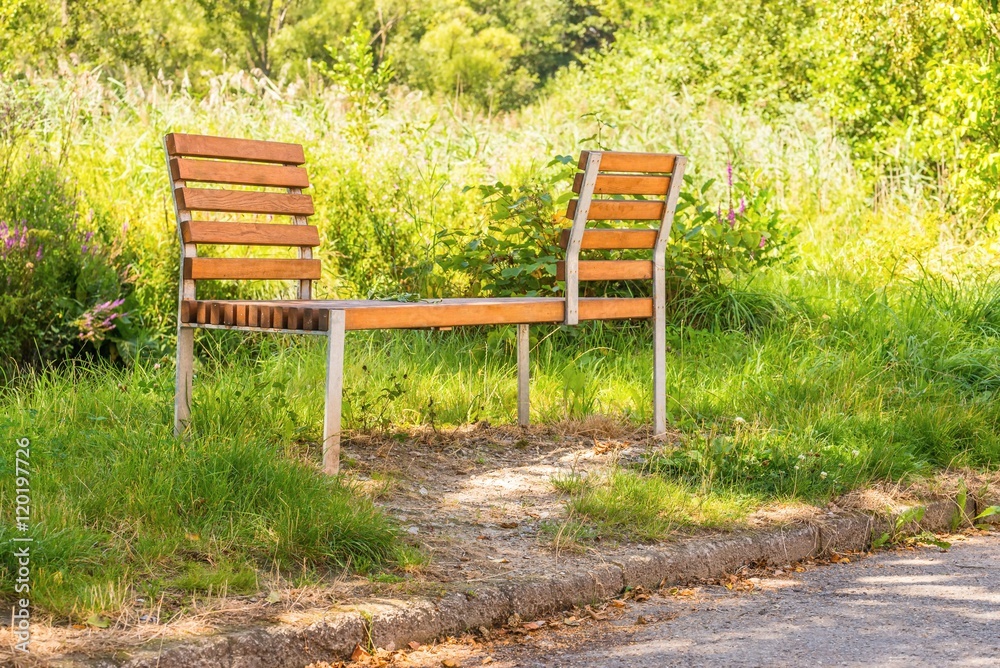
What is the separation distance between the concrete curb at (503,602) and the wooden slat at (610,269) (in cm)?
131

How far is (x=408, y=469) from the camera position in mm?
4516

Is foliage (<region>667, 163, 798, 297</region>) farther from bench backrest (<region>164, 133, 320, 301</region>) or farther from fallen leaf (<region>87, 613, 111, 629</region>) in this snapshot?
fallen leaf (<region>87, 613, 111, 629</region>)

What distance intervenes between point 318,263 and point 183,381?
0.89 m

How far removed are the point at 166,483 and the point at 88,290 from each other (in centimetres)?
309

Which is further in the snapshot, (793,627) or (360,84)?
(360,84)

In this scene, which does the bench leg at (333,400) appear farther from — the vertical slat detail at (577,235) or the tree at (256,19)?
the tree at (256,19)

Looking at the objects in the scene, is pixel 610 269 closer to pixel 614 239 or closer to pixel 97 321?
pixel 614 239

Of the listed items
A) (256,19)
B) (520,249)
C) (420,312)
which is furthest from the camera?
(256,19)

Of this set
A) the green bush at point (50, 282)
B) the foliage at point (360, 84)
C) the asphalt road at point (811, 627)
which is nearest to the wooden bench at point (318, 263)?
the asphalt road at point (811, 627)

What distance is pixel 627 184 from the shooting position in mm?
4840

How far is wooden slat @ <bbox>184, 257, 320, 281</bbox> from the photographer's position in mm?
4562

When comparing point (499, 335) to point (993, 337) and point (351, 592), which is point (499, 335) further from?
point (351, 592)

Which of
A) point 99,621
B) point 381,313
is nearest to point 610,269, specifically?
point 381,313

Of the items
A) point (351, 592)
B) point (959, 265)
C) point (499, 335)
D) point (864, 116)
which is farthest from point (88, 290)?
point (864, 116)
